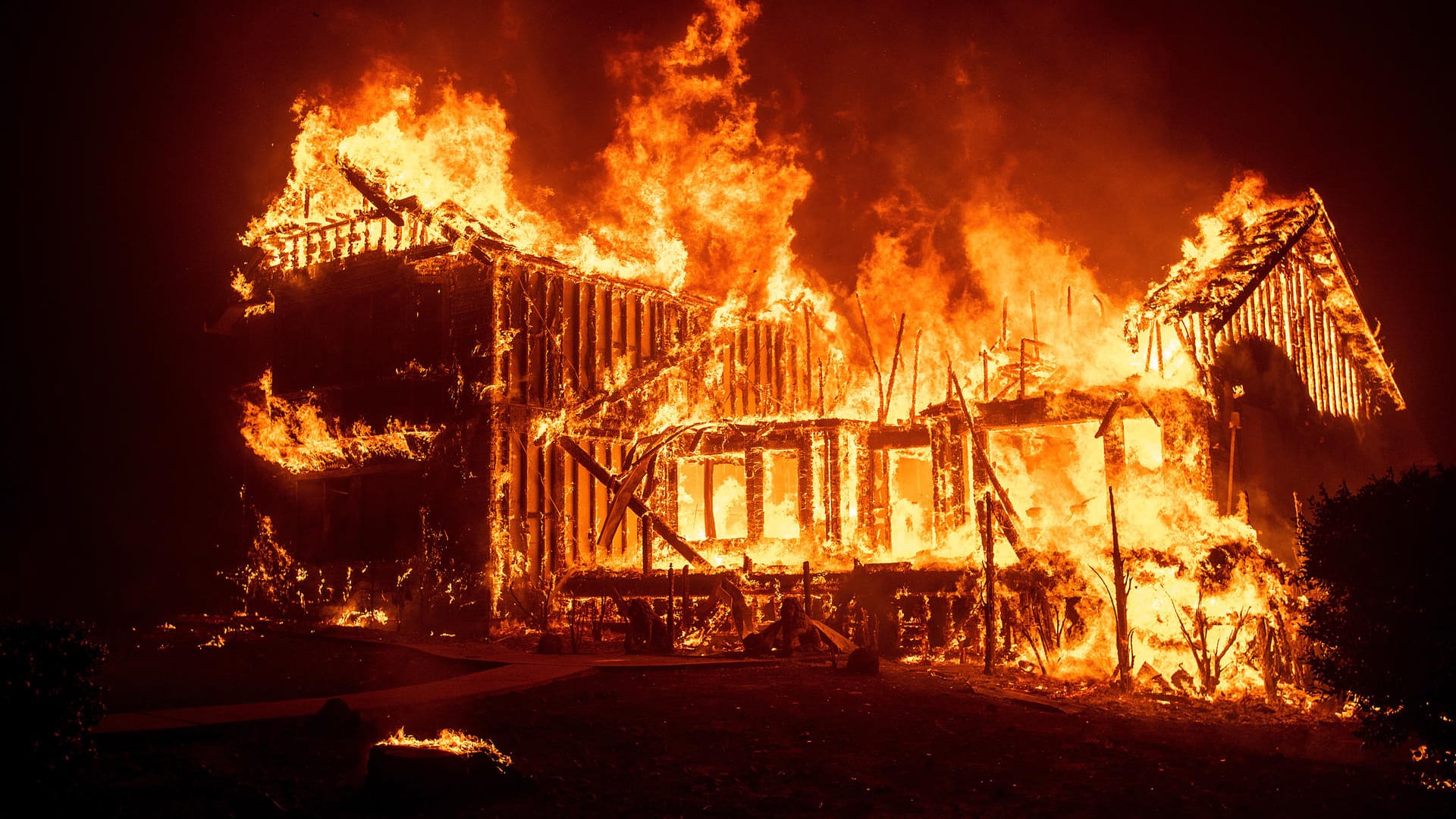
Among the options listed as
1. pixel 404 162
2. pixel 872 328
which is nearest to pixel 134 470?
pixel 404 162

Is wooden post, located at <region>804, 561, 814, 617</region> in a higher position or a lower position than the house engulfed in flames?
lower

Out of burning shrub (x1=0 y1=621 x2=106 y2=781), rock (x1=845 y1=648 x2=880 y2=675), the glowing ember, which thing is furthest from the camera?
the glowing ember

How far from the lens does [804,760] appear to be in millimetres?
9945

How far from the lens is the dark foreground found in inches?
328

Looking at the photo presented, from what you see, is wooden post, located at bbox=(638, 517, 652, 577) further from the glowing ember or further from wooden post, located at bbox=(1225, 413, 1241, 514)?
wooden post, located at bbox=(1225, 413, 1241, 514)

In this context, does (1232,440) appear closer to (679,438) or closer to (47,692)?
(679,438)

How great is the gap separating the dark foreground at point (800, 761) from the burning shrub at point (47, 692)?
1.21ft

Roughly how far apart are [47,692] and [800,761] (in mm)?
6229

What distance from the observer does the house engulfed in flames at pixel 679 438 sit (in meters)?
18.0

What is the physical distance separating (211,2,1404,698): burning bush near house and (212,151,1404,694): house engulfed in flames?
67mm

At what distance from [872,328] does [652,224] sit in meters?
9.54

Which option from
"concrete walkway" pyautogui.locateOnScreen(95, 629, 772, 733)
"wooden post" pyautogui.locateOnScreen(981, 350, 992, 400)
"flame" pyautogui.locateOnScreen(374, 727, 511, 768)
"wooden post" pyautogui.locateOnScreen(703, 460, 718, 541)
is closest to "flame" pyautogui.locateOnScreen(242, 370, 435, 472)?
"concrete walkway" pyautogui.locateOnScreen(95, 629, 772, 733)

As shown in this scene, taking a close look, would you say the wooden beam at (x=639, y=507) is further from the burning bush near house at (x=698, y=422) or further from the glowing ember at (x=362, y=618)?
the glowing ember at (x=362, y=618)

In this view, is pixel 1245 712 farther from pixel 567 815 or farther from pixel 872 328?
pixel 872 328
